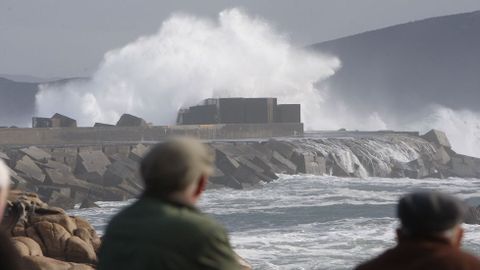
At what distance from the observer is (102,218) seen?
18.0 meters

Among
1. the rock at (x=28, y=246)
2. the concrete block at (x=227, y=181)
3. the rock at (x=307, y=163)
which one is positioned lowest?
the rock at (x=28, y=246)

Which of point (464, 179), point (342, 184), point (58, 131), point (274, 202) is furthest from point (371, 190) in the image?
point (58, 131)

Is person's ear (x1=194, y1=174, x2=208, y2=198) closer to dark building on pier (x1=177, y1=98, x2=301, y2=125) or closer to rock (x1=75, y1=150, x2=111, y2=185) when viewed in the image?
rock (x1=75, y1=150, x2=111, y2=185)

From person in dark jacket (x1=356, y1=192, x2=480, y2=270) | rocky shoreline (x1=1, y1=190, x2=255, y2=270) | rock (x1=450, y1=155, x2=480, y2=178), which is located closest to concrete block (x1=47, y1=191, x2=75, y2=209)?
rocky shoreline (x1=1, y1=190, x2=255, y2=270)

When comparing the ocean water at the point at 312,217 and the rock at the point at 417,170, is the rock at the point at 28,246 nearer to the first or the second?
the ocean water at the point at 312,217

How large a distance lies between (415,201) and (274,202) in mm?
18821

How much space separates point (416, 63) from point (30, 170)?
82.2 meters

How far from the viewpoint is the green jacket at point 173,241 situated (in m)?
2.36

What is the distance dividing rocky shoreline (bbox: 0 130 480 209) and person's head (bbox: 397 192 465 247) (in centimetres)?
1724

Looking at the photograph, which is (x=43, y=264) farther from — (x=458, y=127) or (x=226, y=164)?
(x=458, y=127)

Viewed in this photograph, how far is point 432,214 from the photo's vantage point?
2.39 meters

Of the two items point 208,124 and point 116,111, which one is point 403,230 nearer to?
point 208,124

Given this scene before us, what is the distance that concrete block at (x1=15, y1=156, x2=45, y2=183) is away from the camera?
21.9 meters

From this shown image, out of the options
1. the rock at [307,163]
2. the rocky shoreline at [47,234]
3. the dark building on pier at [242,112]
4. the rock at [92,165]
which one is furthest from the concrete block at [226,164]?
the rocky shoreline at [47,234]
